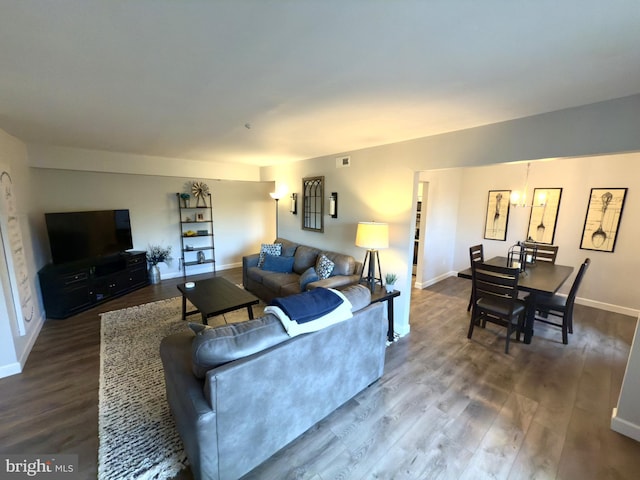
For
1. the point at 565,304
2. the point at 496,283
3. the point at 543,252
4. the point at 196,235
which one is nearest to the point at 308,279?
the point at 496,283

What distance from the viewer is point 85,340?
10.0 feet

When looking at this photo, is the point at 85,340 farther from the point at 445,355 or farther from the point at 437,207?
the point at 437,207

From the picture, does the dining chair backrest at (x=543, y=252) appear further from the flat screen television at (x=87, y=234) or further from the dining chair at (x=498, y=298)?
the flat screen television at (x=87, y=234)

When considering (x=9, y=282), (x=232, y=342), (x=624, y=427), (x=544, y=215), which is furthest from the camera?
(x=544, y=215)

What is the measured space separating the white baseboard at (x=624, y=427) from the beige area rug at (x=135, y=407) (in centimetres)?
310

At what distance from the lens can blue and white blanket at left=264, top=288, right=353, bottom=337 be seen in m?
1.70

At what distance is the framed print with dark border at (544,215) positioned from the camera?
14.5ft

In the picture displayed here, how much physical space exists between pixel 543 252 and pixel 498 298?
5.65 ft

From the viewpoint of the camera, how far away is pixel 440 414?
6.83ft

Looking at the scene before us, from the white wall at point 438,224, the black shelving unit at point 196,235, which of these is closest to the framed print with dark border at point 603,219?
the white wall at point 438,224

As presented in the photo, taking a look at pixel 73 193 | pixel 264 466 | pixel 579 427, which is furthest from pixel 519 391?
pixel 73 193

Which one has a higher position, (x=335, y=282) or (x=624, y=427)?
(x=335, y=282)

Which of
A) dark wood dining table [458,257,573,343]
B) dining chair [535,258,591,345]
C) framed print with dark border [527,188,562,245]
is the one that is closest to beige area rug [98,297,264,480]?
dark wood dining table [458,257,573,343]

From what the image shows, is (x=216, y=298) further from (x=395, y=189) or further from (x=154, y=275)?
(x=154, y=275)
